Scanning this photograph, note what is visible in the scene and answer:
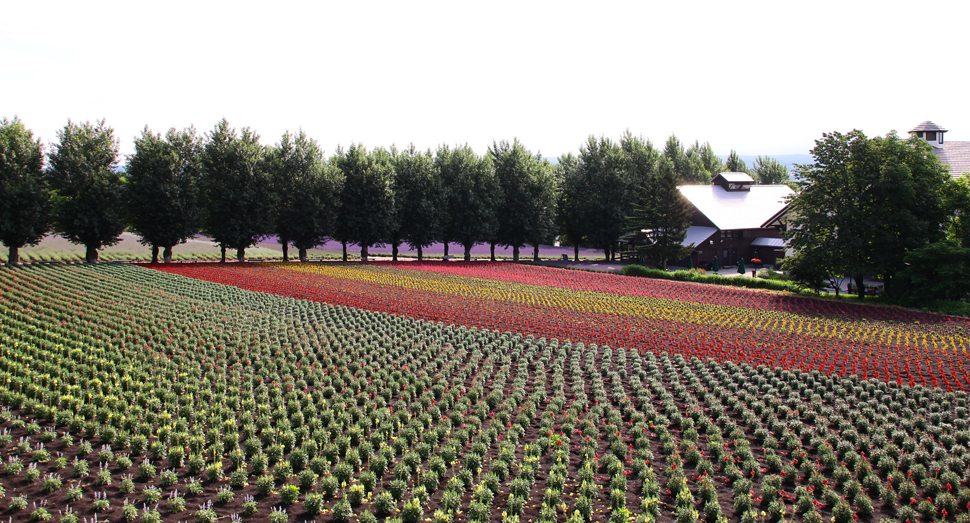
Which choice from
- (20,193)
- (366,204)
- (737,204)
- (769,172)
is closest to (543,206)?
(366,204)

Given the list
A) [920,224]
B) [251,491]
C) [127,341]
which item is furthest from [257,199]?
[920,224]

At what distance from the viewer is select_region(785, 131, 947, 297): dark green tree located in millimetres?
33188

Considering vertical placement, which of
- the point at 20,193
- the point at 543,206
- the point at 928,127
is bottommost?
the point at 20,193

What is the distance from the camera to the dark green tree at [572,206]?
62.0 metres

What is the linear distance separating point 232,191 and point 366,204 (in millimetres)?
11849

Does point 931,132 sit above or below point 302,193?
above

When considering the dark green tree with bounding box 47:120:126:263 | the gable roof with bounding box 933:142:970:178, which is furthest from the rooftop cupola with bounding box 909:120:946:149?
the dark green tree with bounding box 47:120:126:263

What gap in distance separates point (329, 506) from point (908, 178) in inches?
1415

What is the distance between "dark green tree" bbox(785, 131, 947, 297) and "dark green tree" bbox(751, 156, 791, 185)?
7083 cm

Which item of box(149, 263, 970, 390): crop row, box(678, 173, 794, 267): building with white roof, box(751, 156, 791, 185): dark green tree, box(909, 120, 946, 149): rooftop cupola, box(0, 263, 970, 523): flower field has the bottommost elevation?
box(0, 263, 970, 523): flower field

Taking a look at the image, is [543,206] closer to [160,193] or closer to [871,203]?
[871,203]

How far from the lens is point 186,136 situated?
5094 centimetres

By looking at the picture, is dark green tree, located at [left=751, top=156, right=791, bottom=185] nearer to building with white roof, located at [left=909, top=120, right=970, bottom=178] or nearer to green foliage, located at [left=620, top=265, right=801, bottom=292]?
building with white roof, located at [left=909, top=120, right=970, bottom=178]

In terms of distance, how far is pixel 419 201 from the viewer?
5850 cm
